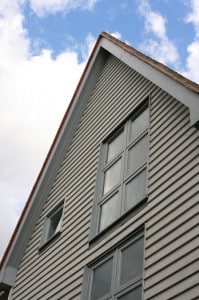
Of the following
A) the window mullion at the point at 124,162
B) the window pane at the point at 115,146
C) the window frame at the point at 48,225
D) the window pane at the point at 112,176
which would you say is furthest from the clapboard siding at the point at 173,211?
the window frame at the point at 48,225

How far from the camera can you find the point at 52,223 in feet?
33.9

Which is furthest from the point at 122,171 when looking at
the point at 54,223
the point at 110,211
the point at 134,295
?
the point at 54,223

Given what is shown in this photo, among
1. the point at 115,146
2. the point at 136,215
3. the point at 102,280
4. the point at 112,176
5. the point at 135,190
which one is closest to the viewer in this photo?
the point at 136,215

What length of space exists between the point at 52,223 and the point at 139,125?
3.33 m

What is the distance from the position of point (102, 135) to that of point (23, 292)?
371cm

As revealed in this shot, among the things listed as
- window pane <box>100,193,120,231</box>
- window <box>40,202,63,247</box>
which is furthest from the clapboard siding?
window <box>40,202,63,247</box>

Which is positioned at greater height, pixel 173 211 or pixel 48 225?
pixel 48 225

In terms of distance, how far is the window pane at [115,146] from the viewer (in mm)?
8973

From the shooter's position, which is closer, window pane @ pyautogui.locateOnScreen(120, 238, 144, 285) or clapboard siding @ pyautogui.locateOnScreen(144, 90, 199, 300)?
clapboard siding @ pyautogui.locateOnScreen(144, 90, 199, 300)

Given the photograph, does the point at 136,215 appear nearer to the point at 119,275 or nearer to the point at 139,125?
the point at 119,275

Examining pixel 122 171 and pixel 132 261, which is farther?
pixel 122 171

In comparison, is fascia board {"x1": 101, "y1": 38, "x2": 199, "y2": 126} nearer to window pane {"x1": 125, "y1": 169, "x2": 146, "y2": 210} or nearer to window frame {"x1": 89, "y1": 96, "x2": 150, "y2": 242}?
window frame {"x1": 89, "y1": 96, "x2": 150, "y2": 242}

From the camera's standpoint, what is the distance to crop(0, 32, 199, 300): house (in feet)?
19.2

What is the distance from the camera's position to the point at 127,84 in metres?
9.91
